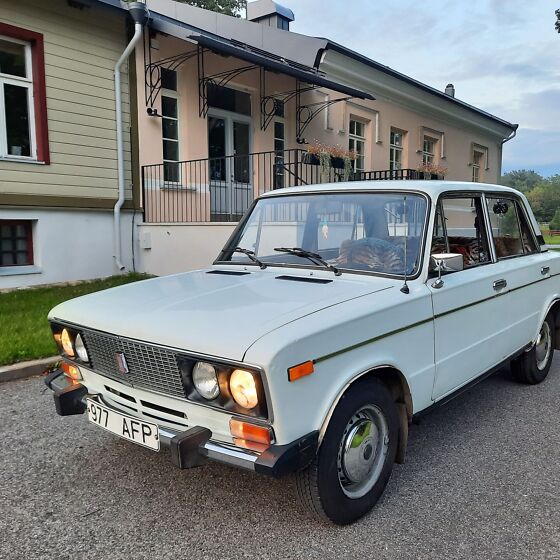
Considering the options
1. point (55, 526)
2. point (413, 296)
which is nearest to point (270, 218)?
point (413, 296)

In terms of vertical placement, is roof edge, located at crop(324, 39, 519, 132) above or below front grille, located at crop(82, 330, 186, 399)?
above

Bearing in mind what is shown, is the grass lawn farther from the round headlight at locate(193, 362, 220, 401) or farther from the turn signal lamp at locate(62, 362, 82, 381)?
the round headlight at locate(193, 362, 220, 401)

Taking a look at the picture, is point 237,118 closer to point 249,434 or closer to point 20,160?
point 20,160

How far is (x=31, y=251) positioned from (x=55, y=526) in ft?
23.1

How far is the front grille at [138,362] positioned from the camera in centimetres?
232

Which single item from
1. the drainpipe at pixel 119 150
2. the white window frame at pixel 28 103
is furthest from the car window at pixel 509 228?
the white window frame at pixel 28 103

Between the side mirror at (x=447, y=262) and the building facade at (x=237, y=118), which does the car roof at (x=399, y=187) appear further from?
the building facade at (x=237, y=118)

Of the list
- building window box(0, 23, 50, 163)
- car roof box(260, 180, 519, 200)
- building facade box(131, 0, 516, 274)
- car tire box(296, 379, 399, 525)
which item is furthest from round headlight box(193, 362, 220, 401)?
building window box(0, 23, 50, 163)

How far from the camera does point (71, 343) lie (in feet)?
9.46

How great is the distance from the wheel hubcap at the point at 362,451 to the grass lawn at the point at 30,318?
139 inches

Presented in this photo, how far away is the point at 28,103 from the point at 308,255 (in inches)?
286

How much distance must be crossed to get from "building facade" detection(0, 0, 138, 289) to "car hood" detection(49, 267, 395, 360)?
→ 6068 mm

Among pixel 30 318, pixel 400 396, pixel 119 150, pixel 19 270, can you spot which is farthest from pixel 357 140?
pixel 400 396

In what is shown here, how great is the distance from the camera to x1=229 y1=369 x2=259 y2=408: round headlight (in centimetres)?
209
